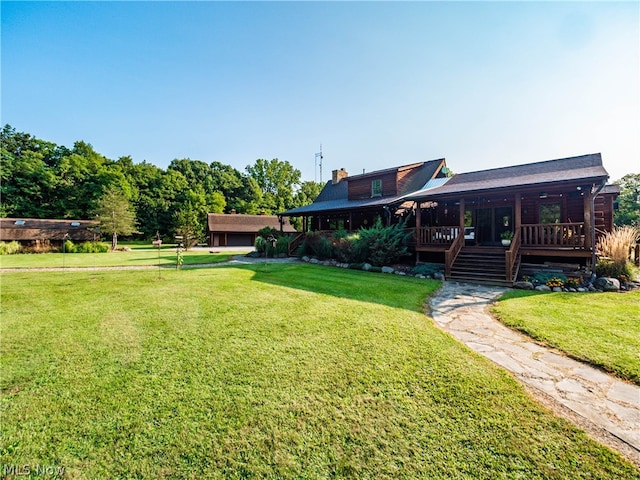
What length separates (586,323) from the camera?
16.3ft

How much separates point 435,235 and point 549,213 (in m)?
5.91

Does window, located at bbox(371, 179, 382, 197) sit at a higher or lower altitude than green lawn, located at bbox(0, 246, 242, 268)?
higher

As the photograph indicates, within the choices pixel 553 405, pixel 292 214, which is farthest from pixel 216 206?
pixel 553 405

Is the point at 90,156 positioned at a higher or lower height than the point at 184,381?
higher

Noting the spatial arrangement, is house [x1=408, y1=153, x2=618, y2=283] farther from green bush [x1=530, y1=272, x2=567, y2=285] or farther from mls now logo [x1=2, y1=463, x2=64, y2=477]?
mls now logo [x1=2, y1=463, x2=64, y2=477]

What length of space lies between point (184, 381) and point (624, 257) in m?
12.3

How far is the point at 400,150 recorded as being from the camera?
2386 centimetres

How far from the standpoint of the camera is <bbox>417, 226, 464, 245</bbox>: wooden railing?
38.5 ft

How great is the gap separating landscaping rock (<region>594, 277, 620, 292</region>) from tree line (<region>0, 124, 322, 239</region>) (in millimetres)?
29900

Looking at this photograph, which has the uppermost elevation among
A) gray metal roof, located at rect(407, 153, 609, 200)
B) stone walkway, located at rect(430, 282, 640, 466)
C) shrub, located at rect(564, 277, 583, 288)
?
gray metal roof, located at rect(407, 153, 609, 200)

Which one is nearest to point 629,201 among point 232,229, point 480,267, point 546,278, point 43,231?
point 546,278

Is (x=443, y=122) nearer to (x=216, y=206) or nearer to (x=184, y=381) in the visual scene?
(x=184, y=381)

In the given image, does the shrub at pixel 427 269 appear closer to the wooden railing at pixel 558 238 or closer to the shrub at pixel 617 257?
the wooden railing at pixel 558 238

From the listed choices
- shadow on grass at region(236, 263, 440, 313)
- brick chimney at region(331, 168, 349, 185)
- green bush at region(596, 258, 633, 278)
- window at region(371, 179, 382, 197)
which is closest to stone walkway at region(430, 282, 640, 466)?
shadow on grass at region(236, 263, 440, 313)
